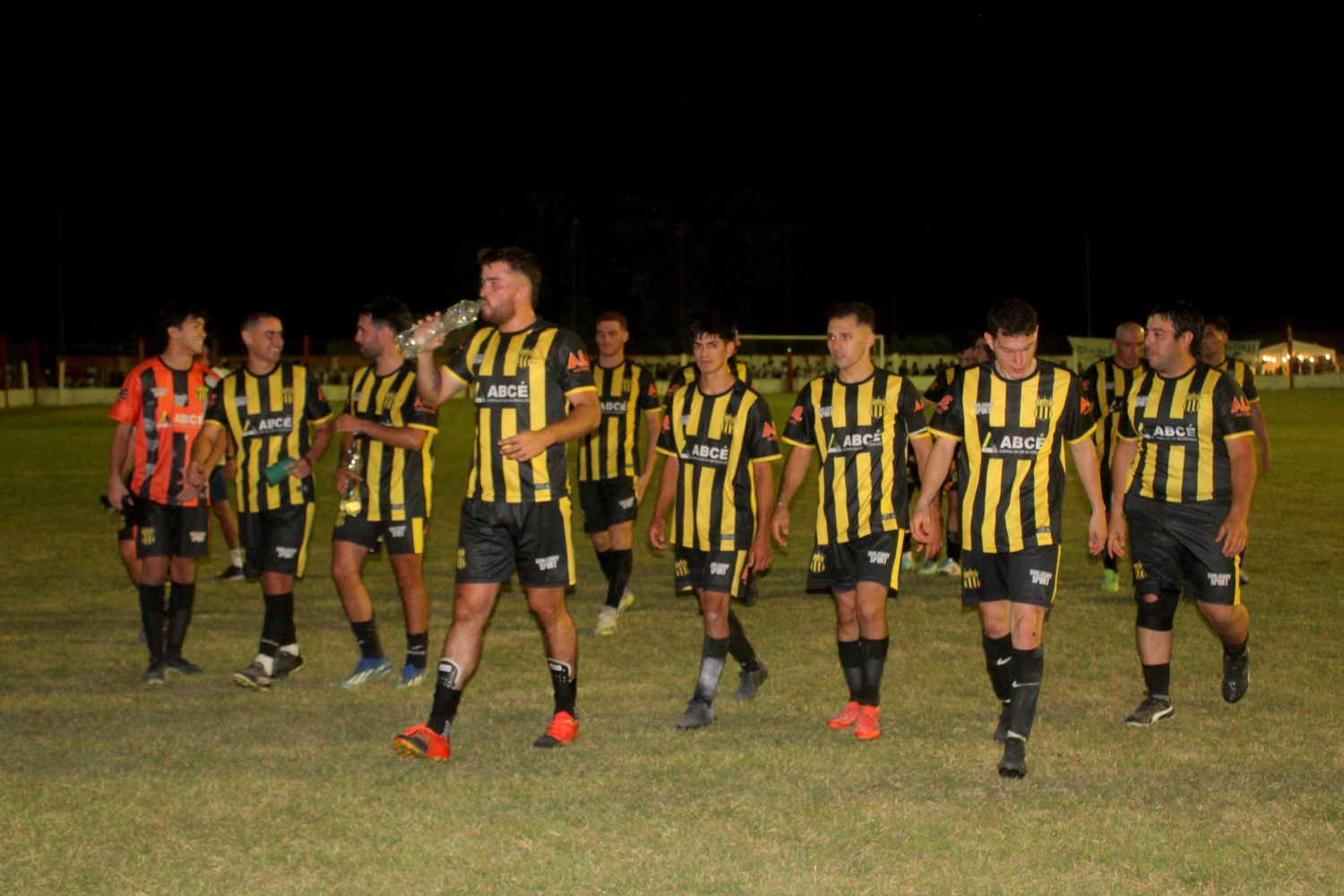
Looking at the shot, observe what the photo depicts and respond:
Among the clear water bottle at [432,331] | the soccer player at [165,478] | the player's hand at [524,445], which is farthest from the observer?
the soccer player at [165,478]

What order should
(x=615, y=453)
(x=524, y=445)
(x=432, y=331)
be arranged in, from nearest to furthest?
(x=524, y=445), (x=432, y=331), (x=615, y=453)

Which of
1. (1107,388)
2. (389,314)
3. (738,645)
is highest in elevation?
(389,314)

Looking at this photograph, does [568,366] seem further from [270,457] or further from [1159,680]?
[1159,680]

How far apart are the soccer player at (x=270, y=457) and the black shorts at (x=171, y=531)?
234mm

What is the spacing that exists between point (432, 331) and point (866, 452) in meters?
2.00

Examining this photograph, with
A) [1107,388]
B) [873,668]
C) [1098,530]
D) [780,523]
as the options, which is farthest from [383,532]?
[1107,388]

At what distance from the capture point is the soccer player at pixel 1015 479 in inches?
220

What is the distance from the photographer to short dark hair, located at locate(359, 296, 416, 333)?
7027 millimetres

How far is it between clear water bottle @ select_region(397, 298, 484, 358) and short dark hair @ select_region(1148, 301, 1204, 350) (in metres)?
3.16

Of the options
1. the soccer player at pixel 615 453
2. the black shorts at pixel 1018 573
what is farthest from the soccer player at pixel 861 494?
the soccer player at pixel 615 453

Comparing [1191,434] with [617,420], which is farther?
[617,420]

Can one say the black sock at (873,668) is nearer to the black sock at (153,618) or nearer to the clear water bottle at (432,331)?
the clear water bottle at (432,331)

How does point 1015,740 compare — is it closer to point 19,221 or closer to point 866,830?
point 866,830

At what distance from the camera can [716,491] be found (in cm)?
639
